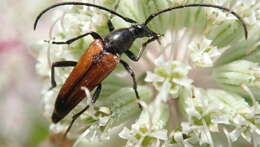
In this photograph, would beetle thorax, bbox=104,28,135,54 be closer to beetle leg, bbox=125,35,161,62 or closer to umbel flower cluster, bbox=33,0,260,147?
beetle leg, bbox=125,35,161,62

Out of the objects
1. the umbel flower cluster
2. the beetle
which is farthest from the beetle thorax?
the umbel flower cluster

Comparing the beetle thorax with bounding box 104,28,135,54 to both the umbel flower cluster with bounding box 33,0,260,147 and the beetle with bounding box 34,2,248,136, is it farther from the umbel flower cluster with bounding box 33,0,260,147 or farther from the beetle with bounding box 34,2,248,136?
the umbel flower cluster with bounding box 33,0,260,147

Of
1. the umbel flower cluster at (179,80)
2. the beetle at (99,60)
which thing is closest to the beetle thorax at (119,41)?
the beetle at (99,60)

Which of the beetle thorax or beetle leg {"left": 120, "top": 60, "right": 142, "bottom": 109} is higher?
the beetle thorax

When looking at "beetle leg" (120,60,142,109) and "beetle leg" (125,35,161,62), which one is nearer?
"beetle leg" (120,60,142,109)

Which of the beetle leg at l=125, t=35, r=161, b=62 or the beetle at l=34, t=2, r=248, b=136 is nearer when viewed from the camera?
the beetle at l=34, t=2, r=248, b=136

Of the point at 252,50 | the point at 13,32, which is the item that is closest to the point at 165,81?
the point at 252,50
